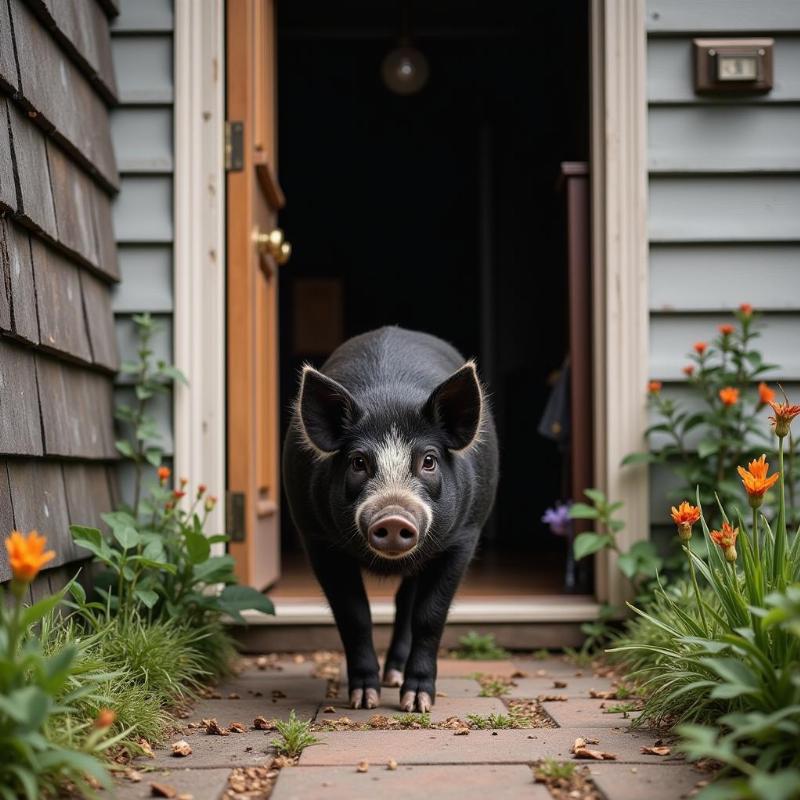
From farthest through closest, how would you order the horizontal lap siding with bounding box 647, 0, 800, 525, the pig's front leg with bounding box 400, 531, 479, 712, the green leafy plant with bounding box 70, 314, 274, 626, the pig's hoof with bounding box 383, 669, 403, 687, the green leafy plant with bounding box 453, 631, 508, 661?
the horizontal lap siding with bounding box 647, 0, 800, 525
the green leafy plant with bounding box 453, 631, 508, 661
the pig's hoof with bounding box 383, 669, 403, 687
the green leafy plant with bounding box 70, 314, 274, 626
the pig's front leg with bounding box 400, 531, 479, 712

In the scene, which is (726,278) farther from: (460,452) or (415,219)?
(415,219)

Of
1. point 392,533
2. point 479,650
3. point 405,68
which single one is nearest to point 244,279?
point 479,650

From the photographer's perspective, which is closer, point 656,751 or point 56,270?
point 656,751

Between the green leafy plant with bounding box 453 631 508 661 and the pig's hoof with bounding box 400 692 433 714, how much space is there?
92 centimetres

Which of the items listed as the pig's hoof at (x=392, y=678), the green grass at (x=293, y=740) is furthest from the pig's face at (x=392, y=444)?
the pig's hoof at (x=392, y=678)

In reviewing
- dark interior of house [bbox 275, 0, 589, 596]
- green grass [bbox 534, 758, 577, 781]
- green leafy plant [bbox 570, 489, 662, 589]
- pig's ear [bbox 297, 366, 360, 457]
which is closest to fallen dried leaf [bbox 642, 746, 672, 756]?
green grass [bbox 534, 758, 577, 781]

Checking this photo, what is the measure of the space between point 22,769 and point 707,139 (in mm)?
3128

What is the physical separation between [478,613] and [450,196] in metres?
6.06

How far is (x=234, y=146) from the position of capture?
12.1 ft

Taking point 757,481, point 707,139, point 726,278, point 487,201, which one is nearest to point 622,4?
point 707,139

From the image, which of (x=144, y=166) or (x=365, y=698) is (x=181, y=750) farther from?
(x=144, y=166)

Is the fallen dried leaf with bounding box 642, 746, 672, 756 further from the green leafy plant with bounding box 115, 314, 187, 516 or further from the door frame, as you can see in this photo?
the green leafy plant with bounding box 115, 314, 187, 516

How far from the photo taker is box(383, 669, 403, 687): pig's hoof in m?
3.14

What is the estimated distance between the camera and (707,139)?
3.75 metres
